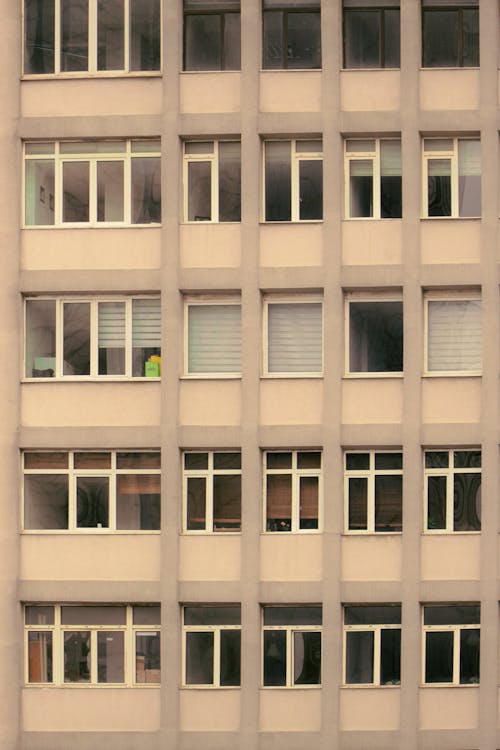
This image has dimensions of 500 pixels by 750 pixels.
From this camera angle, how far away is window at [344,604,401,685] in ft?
88.9

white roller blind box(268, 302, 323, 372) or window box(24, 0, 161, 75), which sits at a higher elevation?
window box(24, 0, 161, 75)

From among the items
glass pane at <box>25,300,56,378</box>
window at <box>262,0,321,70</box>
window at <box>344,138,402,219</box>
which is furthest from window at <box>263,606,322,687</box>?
window at <box>262,0,321,70</box>

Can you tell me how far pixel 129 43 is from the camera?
27.8 m

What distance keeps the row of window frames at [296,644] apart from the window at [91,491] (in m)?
1.71

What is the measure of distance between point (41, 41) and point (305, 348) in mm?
8188

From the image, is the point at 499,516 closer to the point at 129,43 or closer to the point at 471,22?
the point at 471,22

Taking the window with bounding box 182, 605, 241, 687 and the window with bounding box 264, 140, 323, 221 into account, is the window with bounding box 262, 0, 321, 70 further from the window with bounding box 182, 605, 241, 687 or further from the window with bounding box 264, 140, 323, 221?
the window with bounding box 182, 605, 241, 687

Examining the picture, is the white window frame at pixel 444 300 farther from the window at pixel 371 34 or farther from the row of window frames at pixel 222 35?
the window at pixel 371 34

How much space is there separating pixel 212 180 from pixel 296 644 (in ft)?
30.6

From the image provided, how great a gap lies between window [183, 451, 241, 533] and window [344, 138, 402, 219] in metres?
5.57

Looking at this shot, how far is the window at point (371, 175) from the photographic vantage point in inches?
1081

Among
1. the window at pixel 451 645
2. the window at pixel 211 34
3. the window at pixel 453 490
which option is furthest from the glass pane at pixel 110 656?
the window at pixel 211 34

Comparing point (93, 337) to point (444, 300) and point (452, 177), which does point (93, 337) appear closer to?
point (444, 300)

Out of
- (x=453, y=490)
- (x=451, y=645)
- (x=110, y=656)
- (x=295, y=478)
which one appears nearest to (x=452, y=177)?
(x=453, y=490)
